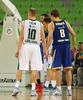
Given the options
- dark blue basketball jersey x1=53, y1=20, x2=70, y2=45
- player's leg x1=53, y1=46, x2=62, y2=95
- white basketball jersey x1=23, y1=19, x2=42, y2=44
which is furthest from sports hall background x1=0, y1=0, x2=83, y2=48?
white basketball jersey x1=23, y1=19, x2=42, y2=44

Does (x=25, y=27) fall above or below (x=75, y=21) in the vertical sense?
below

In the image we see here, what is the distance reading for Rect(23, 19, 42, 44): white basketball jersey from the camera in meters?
4.83

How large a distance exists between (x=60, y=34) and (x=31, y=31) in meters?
0.55

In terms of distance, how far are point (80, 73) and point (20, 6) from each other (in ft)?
36.3

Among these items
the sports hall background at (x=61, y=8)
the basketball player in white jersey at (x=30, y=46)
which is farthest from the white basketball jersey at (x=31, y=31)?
the sports hall background at (x=61, y=8)

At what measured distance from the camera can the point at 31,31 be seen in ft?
15.9

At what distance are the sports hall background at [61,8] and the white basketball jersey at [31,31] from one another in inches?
469

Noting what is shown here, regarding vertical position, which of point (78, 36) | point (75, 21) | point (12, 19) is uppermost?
point (75, 21)

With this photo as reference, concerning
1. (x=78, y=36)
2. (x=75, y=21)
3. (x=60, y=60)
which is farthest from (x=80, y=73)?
(x=75, y=21)

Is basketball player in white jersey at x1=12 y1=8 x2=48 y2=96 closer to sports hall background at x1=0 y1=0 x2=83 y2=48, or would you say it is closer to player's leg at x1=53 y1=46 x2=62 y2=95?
player's leg at x1=53 y1=46 x2=62 y2=95

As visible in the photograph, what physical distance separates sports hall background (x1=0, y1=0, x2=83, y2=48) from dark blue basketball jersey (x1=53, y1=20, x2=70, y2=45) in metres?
11.6

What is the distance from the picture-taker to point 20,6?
19.0 m

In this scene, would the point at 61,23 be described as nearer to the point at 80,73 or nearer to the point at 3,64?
the point at 3,64

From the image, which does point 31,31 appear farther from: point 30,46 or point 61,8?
point 61,8
